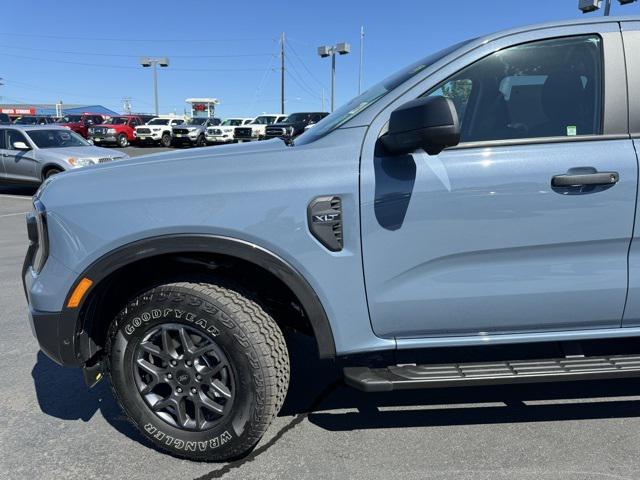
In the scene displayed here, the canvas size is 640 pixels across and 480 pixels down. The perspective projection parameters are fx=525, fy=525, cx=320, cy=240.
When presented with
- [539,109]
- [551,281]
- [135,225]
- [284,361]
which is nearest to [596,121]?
[539,109]

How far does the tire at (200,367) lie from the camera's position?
2.33 metres

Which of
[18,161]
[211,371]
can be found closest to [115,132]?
[18,161]

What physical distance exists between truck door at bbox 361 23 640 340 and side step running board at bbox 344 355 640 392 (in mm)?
153

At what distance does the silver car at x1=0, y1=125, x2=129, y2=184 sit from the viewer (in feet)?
37.7

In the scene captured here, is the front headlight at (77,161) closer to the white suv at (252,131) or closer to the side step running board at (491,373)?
the side step running board at (491,373)

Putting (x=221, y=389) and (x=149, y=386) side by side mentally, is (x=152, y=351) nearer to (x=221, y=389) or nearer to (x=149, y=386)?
(x=149, y=386)

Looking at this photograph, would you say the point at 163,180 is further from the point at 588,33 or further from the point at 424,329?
the point at 588,33

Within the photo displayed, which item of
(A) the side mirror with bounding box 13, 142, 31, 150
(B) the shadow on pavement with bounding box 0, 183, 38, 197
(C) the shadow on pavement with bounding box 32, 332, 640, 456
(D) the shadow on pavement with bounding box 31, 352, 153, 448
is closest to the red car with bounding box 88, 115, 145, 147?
(B) the shadow on pavement with bounding box 0, 183, 38, 197

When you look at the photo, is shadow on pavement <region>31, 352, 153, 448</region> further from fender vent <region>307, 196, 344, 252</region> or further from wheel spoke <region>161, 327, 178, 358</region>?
fender vent <region>307, 196, 344, 252</region>

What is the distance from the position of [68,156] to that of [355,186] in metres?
10.9

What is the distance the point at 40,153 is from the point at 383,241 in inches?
458

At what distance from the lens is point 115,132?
94.0ft

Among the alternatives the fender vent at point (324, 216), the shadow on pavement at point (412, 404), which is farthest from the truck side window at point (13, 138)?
the fender vent at point (324, 216)

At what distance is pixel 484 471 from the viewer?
2.38 metres
